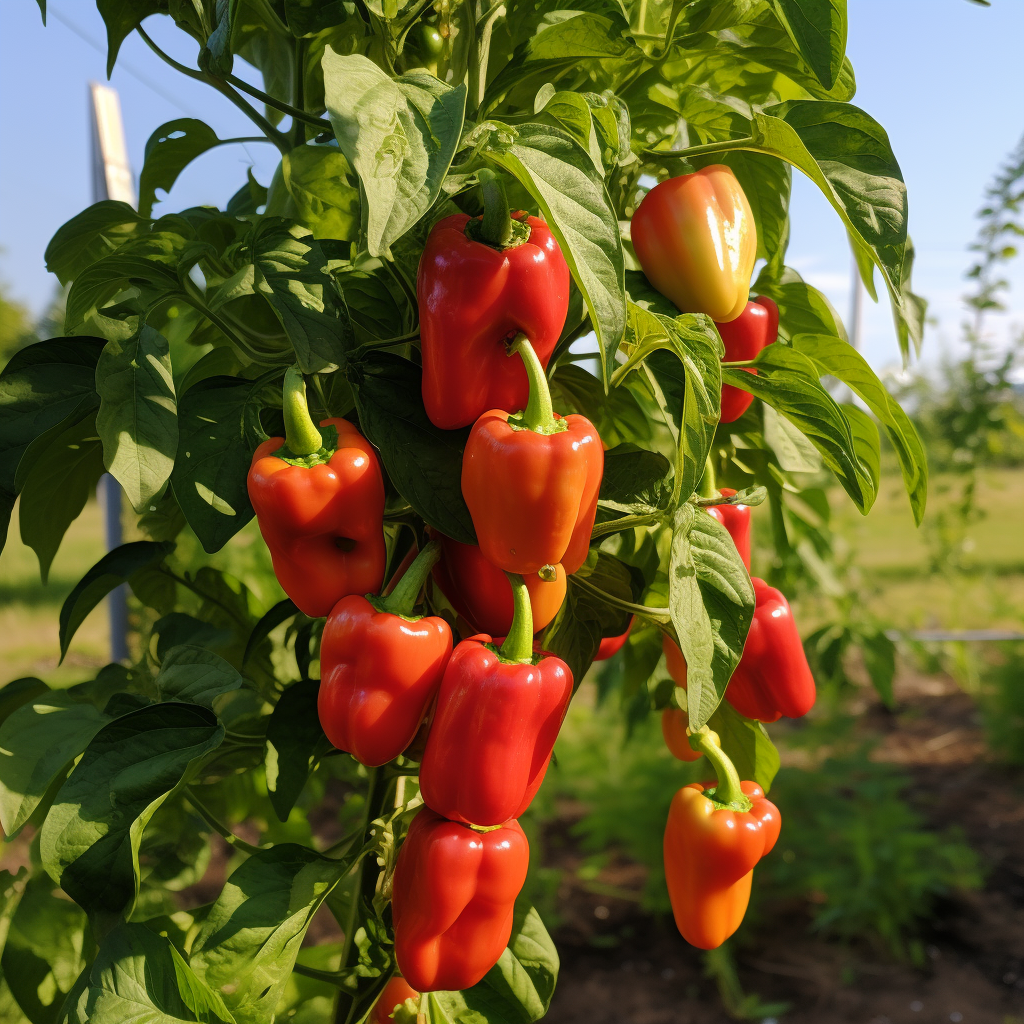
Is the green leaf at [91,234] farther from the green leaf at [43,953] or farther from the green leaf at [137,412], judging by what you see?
the green leaf at [43,953]

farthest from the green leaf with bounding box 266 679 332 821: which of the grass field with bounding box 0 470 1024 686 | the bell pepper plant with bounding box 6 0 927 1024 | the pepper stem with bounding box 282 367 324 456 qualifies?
the grass field with bounding box 0 470 1024 686

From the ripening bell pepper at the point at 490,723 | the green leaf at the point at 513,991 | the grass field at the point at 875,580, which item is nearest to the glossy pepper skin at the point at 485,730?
the ripening bell pepper at the point at 490,723

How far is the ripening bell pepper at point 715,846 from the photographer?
0.69 metres

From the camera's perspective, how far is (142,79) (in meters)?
1.60

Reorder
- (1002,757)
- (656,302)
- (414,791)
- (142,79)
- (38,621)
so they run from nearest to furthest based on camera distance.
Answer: (656,302)
(414,791)
(142,79)
(1002,757)
(38,621)

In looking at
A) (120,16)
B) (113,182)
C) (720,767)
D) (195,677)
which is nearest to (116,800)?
(195,677)

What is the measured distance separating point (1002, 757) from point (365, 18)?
9.37ft

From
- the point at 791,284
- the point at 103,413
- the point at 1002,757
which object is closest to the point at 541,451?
the point at 103,413

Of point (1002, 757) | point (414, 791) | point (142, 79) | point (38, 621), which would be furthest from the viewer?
point (38, 621)

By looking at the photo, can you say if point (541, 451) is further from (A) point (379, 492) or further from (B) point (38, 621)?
(B) point (38, 621)

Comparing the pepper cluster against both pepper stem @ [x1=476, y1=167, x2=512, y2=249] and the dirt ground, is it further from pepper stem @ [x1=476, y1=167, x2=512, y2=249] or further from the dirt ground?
the dirt ground

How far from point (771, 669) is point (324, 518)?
358 mm

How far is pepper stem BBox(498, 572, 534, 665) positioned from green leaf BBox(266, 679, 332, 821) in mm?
187

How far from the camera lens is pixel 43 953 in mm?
734
